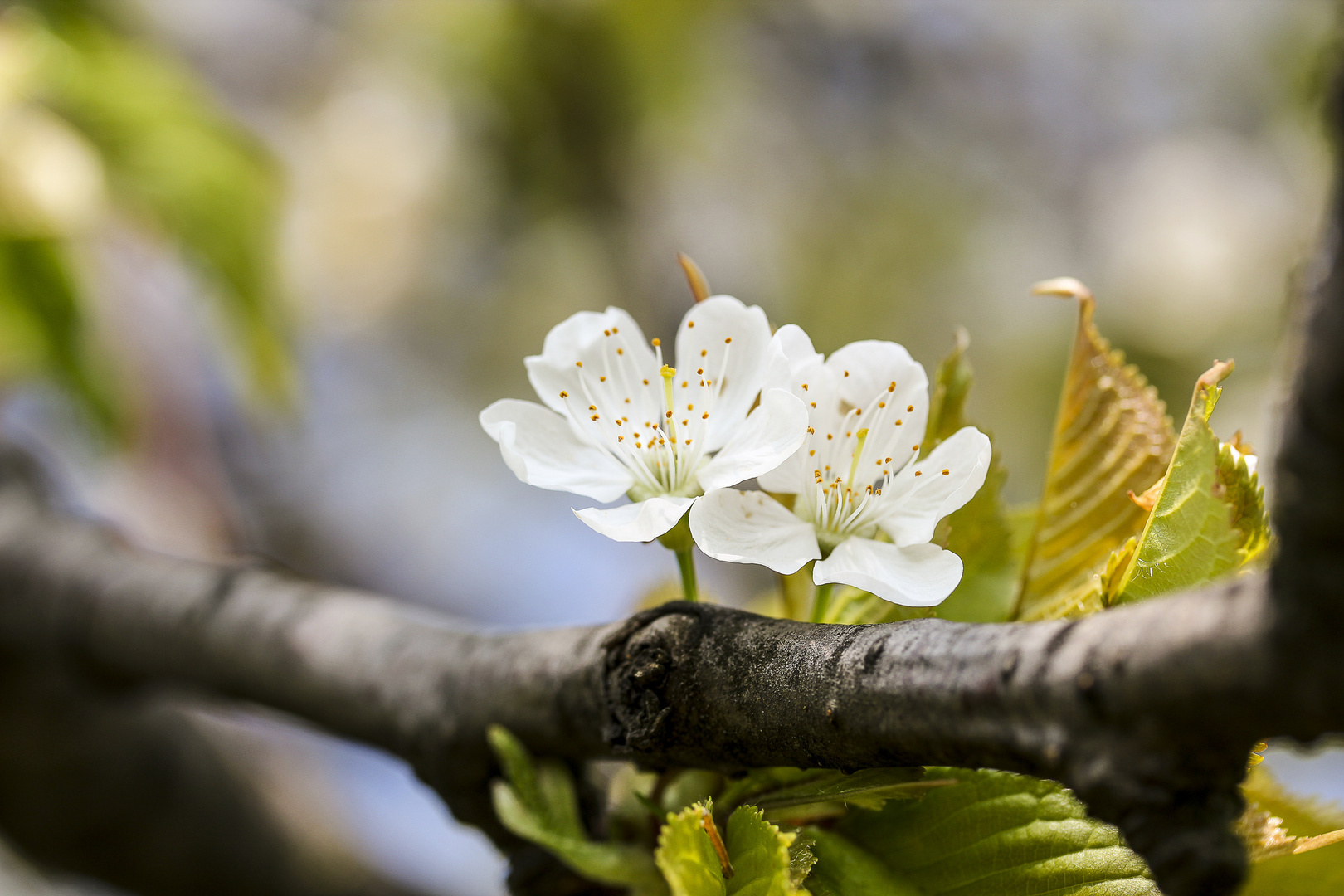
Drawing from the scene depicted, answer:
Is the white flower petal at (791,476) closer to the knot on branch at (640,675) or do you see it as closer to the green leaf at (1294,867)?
the knot on branch at (640,675)

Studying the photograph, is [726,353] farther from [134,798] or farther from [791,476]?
[134,798]

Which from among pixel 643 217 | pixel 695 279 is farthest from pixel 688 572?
pixel 643 217

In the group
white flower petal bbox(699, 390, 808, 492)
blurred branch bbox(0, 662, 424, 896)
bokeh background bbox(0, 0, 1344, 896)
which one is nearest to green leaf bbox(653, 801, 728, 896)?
white flower petal bbox(699, 390, 808, 492)

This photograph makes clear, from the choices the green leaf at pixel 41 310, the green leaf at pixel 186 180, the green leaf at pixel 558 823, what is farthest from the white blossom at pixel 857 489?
the green leaf at pixel 41 310

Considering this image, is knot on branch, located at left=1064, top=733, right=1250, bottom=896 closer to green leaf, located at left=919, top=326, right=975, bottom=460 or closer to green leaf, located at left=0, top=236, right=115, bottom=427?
green leaf, located at left=919, top=326, right=975, bottom=460

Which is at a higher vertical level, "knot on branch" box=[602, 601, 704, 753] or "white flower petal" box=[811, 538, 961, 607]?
"white flower petal" box=[811, 538, 961, 607]

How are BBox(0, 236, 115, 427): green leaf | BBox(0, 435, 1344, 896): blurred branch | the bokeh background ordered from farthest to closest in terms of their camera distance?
the bokeh background < BBox(0, 236, 115, 427): green leaf < BBox(0, 435, 1344, 896): blurred branch

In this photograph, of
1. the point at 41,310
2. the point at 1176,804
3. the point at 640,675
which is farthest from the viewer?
the point at 41,310
